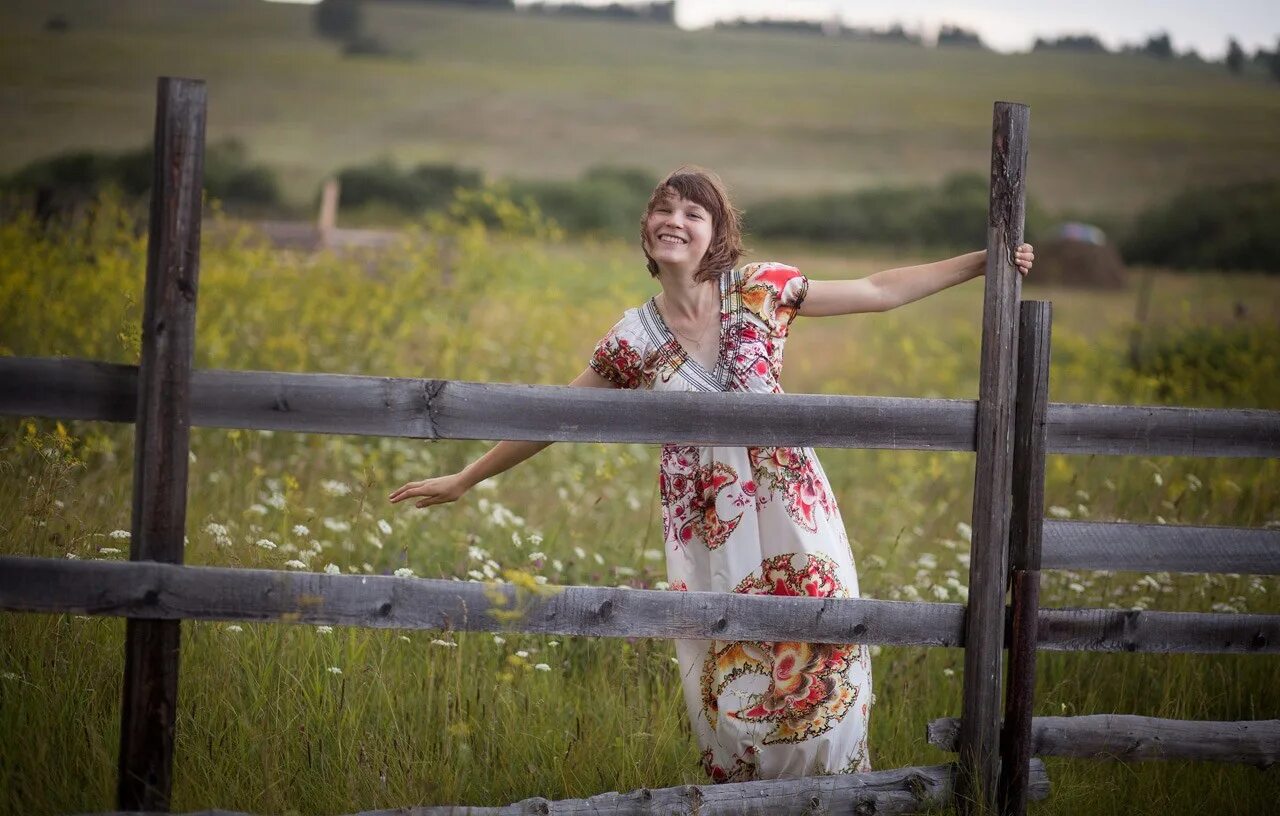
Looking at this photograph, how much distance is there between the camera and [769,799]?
11.5ft

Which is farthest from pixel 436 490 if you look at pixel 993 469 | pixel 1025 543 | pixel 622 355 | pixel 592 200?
pixel 592 200

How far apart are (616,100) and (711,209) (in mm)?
74074

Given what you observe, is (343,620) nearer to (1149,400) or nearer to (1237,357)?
(1149,400)

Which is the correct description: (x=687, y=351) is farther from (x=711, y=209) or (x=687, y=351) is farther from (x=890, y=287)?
(x=890, y=287)

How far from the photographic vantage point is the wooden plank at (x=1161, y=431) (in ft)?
12.2

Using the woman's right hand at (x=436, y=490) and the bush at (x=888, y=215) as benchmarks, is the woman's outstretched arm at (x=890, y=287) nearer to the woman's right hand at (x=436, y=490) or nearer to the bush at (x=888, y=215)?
the woman's right hand at (x=436, y=490)

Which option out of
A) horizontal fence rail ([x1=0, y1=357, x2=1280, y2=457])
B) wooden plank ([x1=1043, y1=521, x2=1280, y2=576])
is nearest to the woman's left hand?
horizontal fence rail ([x1=0, y1=357, x2=1280, y2=457])

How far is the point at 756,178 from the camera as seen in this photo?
64.4 m

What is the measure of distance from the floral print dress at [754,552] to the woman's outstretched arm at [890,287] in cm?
10

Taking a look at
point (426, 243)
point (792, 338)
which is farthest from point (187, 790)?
point (792, 338)

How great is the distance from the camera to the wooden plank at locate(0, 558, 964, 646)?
3133 mm

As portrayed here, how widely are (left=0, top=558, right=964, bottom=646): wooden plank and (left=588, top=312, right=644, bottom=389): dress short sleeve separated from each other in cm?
82

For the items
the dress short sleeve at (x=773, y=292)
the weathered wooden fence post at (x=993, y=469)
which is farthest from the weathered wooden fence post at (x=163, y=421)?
the weathered wooden fence post at (x=993, y=469)

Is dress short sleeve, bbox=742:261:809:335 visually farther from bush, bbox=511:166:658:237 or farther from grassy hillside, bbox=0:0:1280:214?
bush, bbox=511:166:658:237
